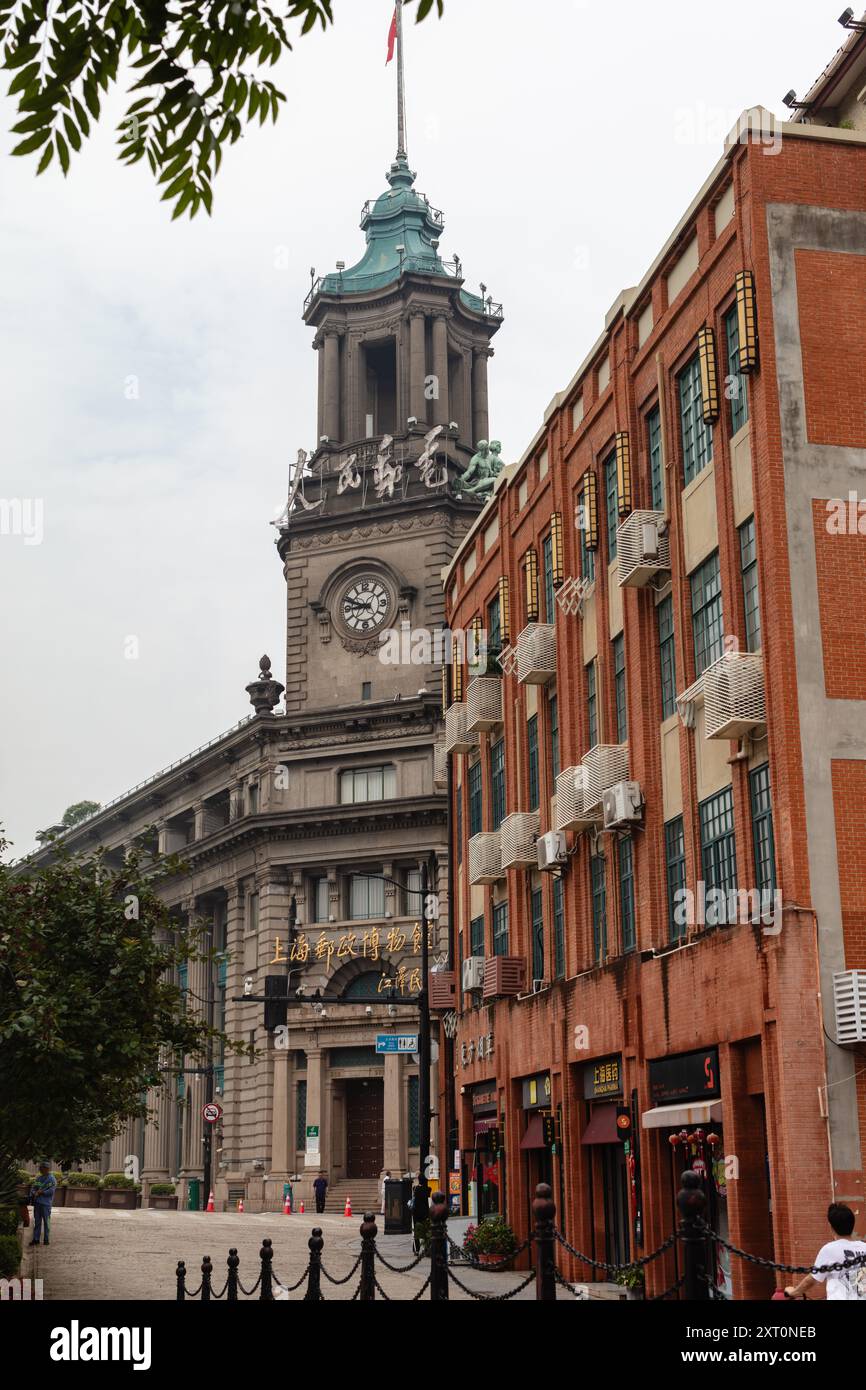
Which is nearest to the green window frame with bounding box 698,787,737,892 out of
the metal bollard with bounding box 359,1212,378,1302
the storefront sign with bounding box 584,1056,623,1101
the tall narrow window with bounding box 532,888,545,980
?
the storefront sign with bounding box 584,1056,623,1101

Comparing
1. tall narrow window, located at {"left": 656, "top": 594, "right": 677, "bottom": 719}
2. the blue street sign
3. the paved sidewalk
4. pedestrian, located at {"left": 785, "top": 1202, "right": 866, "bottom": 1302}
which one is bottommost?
the paved sidewalk

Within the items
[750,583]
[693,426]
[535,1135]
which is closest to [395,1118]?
[535,1135]

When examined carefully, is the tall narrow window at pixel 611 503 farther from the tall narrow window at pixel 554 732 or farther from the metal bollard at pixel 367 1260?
the metal bollard at pixel 367 1260

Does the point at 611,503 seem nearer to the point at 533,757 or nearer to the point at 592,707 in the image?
the point at 592,707

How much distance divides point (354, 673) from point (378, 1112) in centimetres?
1813

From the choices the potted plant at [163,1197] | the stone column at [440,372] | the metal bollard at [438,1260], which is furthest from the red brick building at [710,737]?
the stone column at [440,372]

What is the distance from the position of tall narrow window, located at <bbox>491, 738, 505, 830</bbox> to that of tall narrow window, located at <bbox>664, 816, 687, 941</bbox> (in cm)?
1227

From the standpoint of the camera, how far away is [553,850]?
34531mm

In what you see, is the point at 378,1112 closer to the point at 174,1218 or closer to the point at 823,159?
the point at 174,1218

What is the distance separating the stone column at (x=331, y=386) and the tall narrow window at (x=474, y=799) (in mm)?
35615

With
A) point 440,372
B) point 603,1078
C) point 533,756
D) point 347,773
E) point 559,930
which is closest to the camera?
point 603,1078

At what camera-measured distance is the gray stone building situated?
222 feet

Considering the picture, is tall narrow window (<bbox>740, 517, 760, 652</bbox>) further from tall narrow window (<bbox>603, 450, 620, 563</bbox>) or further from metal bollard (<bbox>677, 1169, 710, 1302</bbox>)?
metal bollard (<bbox>677, 1169, 710, 1302</bbox>)

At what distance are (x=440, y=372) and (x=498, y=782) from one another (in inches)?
1529
